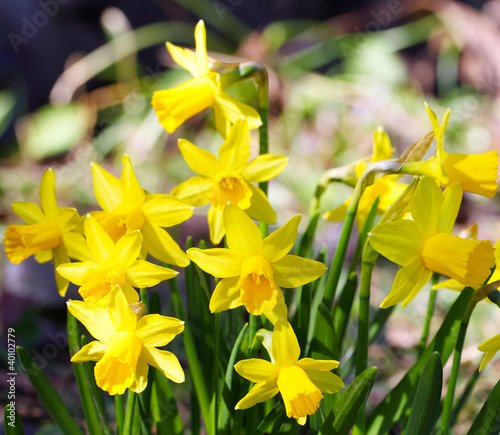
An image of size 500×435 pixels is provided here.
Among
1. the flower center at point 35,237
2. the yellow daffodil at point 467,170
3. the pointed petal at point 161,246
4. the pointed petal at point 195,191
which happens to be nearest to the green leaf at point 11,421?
the flower center at point 35,237

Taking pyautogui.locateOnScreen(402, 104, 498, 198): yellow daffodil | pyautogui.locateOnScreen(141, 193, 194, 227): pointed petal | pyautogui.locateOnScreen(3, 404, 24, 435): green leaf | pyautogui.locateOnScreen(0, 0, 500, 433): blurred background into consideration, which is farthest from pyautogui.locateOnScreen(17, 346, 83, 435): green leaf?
pyautogui.locateOnScreen(0, 0, 500, 433): blurred background

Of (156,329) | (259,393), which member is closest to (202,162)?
(156,329)

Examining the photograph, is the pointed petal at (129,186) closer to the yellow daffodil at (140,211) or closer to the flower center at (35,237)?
the yellow daffodil at (140,211)

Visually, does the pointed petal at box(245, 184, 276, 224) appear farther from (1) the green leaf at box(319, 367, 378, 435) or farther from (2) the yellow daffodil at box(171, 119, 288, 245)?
(1) the green leaf at box(319, 367, 378, 435)

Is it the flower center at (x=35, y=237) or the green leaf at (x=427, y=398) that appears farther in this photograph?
the flower center at (x=35, y=237)

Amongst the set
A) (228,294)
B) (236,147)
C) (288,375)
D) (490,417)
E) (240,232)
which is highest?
(236,147)

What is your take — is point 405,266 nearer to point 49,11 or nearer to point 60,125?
point 60,125

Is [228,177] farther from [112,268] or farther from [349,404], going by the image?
[349,404]
